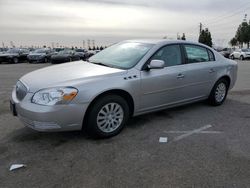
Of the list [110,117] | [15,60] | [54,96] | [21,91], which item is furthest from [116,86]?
[15,60]

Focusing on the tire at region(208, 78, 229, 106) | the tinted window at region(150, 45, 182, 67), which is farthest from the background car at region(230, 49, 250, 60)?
the tinted window at region(150, 45, 182, 67)

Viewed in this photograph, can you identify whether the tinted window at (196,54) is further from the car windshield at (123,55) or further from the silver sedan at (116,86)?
the car windshield at (123,55)

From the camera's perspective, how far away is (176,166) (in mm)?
3160

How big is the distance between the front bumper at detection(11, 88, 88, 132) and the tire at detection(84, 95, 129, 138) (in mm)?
172

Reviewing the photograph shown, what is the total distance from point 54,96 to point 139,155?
1.42 m

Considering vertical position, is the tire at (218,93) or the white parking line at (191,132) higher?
the tire at (218,93)

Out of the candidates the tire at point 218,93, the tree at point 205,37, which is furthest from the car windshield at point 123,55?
the tree at point 205,37

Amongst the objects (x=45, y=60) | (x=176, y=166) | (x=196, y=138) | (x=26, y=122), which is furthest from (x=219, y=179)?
(x=45, y=60)

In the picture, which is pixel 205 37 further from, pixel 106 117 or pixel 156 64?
pixel 106 117

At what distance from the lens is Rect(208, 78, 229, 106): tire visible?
575cm

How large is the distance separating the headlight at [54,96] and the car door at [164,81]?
4.23 feet

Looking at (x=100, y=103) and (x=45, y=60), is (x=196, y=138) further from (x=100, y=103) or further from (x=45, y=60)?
A: (x=45, y=60)

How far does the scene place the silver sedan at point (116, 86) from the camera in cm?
356

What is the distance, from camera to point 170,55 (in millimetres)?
4828
